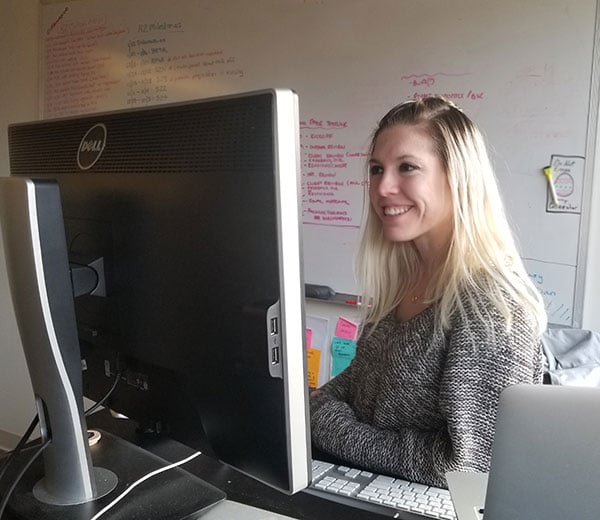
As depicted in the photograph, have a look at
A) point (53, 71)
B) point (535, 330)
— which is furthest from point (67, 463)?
point (53, 71)

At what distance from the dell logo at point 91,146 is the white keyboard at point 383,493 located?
0.56 meters

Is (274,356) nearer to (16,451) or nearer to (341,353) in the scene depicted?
(16,451)

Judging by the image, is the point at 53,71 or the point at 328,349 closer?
the point at 328,349

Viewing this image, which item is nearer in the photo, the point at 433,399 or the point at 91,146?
the point at 91,146

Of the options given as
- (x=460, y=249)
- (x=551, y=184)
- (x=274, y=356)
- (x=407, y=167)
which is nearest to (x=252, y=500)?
(x=274, y=356)

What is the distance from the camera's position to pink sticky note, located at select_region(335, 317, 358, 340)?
7.50ft

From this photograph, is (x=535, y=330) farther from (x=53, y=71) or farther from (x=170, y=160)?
(x=53, y=71)

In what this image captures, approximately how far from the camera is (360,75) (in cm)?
219

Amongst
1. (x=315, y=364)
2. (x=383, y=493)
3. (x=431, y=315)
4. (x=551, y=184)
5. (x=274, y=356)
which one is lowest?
(x=315, y=364)

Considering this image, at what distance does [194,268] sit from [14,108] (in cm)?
283

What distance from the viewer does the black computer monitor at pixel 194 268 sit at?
24.9 inches

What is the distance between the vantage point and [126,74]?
109 inches

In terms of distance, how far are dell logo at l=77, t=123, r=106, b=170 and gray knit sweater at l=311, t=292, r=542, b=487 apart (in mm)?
645

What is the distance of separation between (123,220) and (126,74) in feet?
7.15
